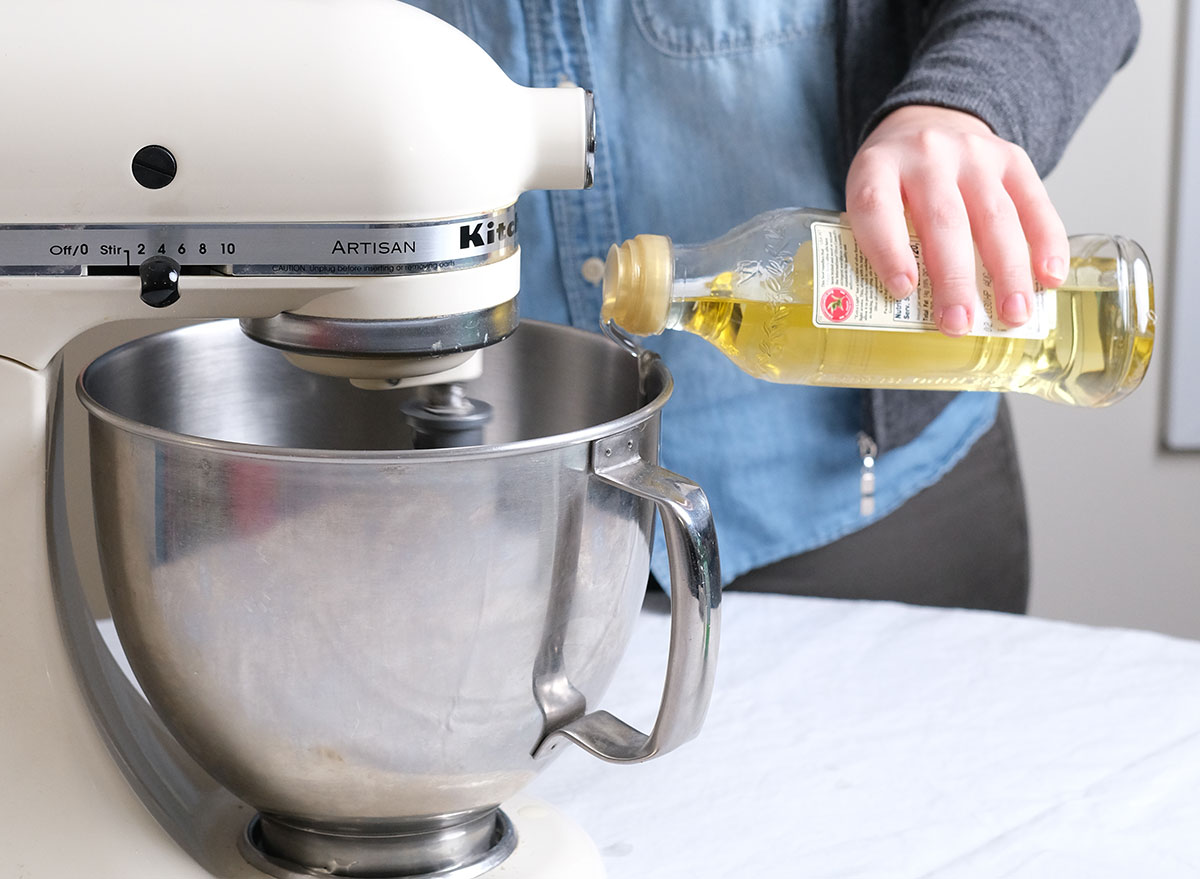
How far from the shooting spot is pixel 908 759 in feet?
2.28

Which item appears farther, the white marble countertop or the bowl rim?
the white marble countertop

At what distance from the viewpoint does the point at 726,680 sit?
772 millimetres

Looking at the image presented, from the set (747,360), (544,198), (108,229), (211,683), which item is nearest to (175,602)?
(211,683)

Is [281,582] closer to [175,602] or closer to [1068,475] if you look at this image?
[175,602]

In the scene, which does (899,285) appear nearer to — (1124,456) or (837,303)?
(837,303)

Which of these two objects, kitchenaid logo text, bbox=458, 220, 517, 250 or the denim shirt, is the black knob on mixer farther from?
the denim shirt

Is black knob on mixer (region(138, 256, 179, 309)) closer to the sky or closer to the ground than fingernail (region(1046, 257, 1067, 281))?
closer to the sky

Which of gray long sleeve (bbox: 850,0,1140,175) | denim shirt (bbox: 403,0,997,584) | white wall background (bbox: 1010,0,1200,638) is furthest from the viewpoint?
white wall background (bbox: 1010,0,1200,638)

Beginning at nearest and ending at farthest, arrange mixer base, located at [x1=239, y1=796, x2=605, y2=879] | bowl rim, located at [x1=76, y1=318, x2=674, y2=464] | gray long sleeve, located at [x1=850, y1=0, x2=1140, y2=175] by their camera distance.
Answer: bowl rim, located at [x1=76, y1=318, x2=674, y2=464]
mixer base, located at [x1=239, y1=796, x2=605, y2=879]
gray long sleeve, located at [x1=850, y1=0, x2=1140, y2=175]

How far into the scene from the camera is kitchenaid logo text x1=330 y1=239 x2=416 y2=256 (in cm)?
49

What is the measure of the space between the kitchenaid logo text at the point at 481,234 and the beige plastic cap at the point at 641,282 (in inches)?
4.1

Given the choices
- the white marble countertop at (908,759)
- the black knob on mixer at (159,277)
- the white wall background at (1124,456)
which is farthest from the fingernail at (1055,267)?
the white wall background at (1124,456)

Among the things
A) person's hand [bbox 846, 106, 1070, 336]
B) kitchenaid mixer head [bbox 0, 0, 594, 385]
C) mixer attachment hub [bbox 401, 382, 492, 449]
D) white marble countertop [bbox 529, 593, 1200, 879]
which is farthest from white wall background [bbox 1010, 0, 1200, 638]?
kitchenaid mixer head [bbox 0, 0, 594, 385]

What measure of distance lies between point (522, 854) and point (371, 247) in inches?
11.6
